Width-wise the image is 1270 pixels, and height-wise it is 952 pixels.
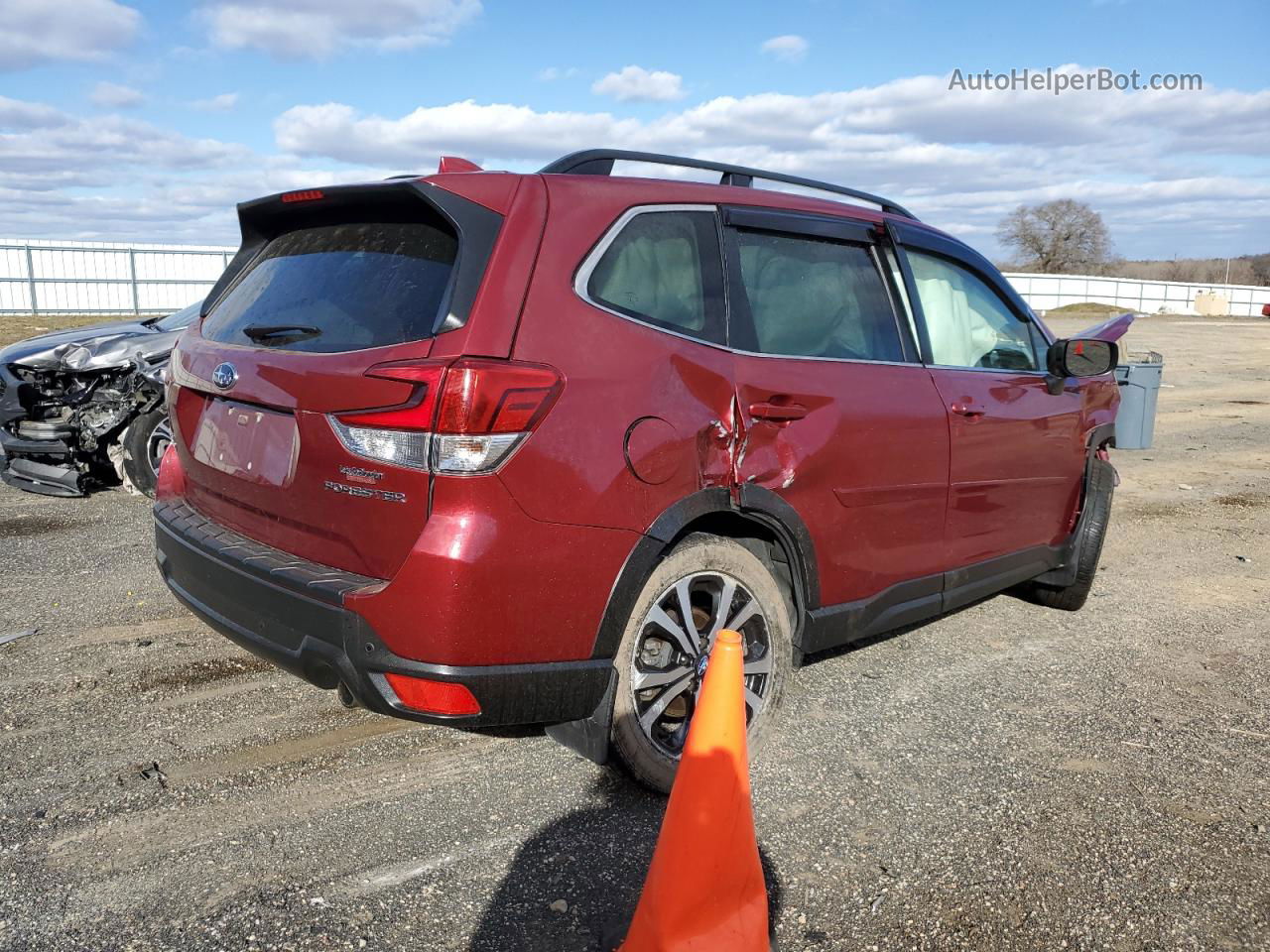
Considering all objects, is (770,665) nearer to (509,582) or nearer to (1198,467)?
(509,582)

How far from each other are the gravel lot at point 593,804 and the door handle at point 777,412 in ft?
3.89

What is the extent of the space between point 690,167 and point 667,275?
2.07 ft

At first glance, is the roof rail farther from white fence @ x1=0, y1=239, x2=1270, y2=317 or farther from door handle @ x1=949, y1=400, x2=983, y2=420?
white fence @ x1=0, y1=239, x2=1270, y2=317

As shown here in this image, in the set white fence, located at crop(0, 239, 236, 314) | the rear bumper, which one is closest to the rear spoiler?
the rear bumper

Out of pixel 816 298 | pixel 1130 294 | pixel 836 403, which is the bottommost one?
pixel 836 403

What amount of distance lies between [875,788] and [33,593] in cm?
424

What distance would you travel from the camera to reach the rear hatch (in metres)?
2.75

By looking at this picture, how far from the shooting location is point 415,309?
2.89m

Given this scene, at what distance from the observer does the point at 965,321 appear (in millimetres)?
4562

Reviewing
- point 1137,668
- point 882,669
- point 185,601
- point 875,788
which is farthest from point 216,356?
point 1137,668

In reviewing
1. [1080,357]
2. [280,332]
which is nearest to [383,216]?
[280,332]

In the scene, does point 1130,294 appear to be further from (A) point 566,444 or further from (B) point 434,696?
(B) point 434,696

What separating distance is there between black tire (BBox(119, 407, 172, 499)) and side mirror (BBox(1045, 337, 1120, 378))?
228 inches

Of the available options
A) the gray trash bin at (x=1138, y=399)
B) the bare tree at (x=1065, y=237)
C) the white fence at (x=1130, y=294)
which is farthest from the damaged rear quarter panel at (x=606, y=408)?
the bare tree at (x=1065, y=237)
